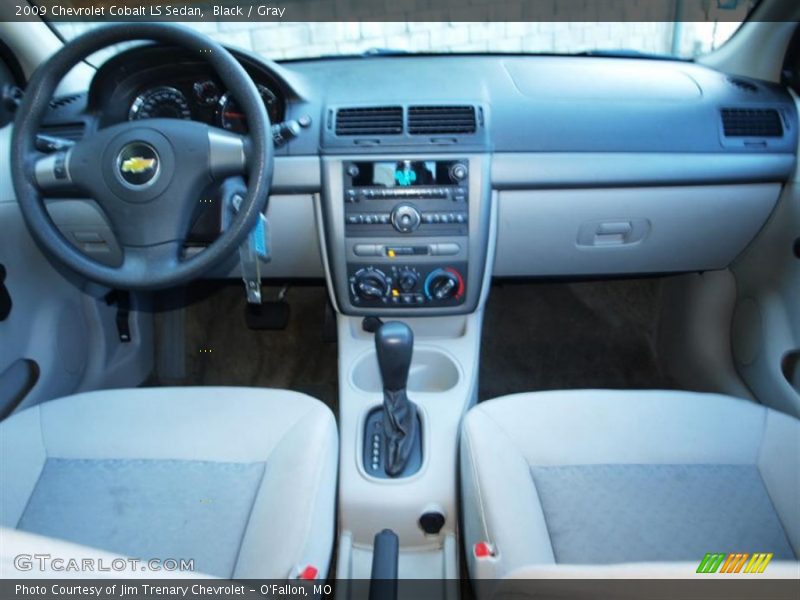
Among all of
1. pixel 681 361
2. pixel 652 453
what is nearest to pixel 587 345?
pixel 681 361

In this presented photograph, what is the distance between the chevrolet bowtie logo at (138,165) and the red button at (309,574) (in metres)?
0.85

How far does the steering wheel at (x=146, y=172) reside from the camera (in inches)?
46.6

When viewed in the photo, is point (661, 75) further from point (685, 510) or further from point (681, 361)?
point (685, 510)

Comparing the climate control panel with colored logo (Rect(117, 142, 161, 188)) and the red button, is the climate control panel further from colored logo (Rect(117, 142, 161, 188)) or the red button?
the red button

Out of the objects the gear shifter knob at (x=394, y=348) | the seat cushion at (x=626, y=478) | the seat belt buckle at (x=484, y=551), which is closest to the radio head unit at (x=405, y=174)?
the gear shifter knob at (x=394, y=348)

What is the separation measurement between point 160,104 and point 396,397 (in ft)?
3.20

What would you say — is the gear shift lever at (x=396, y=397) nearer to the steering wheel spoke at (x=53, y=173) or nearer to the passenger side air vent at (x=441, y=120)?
the passenger side air vent at (x=441, y=120)

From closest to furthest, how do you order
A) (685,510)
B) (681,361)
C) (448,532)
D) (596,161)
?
1. (685,510)
2. (448,532)
3. (596,161)
4. (681,361)

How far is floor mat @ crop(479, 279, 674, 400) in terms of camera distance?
7.21 ft

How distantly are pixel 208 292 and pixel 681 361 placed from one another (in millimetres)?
1807

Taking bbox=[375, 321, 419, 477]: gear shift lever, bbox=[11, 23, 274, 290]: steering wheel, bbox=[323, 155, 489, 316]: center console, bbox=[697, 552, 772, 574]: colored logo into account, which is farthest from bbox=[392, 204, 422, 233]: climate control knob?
bbox=[697, 552, 772, 574]: colored logo

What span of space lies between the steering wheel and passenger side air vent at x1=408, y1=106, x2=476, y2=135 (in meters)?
0.42

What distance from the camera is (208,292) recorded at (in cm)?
236

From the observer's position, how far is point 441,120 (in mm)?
1494
